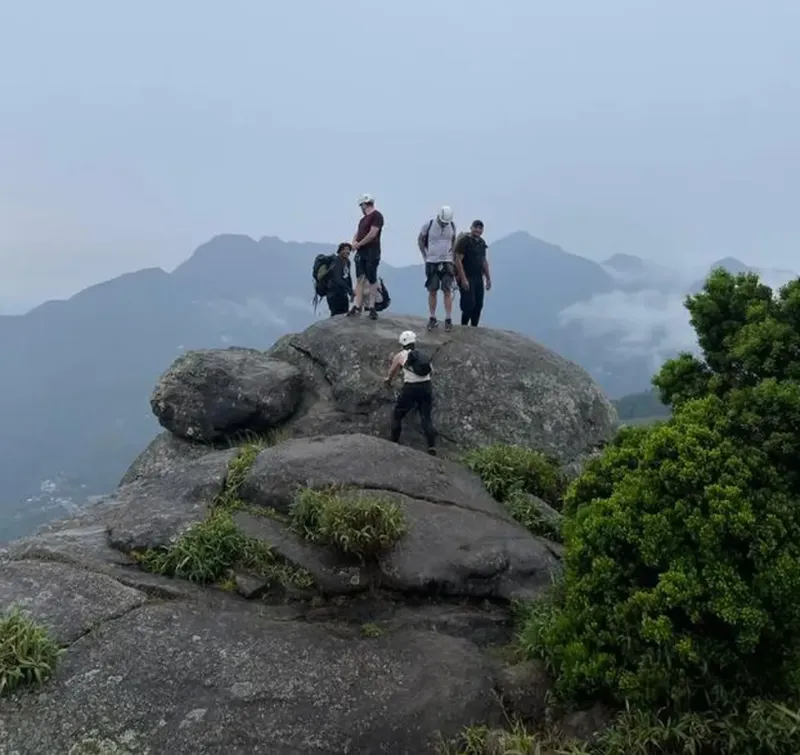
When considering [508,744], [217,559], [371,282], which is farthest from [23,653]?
[371,282]

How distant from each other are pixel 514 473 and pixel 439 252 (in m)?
6.12

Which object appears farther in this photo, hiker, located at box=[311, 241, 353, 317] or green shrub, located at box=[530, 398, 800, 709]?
hiker, located at box=[311, 241, 353, 317]

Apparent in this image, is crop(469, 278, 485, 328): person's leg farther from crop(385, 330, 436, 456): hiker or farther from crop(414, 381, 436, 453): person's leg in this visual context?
crop(414, 381, 436, 453): person's leg

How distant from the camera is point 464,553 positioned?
11445 mm

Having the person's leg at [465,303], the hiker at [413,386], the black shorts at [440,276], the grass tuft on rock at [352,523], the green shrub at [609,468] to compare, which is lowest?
the grass tuft on rock at [352,523]

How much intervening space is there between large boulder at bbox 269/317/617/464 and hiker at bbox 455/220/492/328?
2.36ft

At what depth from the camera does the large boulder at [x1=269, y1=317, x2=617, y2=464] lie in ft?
58.5

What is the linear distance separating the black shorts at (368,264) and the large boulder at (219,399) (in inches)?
127

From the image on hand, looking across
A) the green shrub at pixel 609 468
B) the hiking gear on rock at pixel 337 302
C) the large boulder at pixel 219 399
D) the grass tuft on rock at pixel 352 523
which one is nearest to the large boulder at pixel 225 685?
the grass tuft on rock at pixel 352 523

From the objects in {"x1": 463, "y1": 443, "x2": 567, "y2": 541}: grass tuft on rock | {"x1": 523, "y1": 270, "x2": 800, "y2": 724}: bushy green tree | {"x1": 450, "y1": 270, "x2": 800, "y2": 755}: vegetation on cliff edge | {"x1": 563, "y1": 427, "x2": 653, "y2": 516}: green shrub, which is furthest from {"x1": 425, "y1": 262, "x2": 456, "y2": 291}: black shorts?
{"x1": 450, "y1": 270, "x2": 800, "y2": 755}: vegetation on cliff edge

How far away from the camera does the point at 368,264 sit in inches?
742

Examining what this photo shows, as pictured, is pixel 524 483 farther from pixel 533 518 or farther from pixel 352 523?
pixel 352 523

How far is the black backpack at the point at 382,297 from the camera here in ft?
67.1

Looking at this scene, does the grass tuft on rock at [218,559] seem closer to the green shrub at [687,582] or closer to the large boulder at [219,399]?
the green shrub at [687,582]
